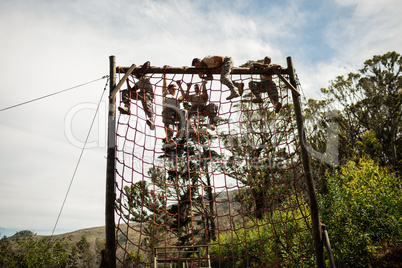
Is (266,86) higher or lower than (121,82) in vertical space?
higher

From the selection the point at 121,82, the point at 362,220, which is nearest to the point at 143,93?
the point at 121,82

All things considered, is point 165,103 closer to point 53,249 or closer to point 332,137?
point 53,249

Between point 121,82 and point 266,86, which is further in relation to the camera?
point 266,86

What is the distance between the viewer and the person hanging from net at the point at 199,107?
3.97 meters

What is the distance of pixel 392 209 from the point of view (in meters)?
5.73

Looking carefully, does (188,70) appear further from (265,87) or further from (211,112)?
(265,87)

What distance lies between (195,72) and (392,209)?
16.6ft

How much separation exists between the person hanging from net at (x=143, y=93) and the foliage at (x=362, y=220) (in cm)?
477

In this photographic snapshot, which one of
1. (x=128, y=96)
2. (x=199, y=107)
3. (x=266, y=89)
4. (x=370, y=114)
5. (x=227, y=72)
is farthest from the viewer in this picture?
(x=370, y=114)

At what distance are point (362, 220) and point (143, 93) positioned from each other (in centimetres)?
525

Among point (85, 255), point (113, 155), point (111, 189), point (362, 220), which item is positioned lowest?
point (85, 255)

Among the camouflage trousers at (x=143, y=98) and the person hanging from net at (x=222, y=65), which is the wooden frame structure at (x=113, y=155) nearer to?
the person hanging from net at (x=222, y=65)

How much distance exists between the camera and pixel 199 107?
408 centimetres

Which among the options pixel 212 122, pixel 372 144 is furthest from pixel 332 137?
pixel 212 122
